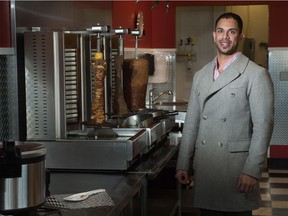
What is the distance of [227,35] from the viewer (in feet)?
9.84

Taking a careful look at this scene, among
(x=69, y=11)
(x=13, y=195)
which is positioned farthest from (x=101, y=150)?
(x=69, y=11)

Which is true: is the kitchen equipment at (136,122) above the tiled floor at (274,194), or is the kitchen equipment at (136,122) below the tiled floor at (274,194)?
above

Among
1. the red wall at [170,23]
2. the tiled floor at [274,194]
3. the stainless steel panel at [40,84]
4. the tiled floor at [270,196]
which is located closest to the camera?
the stainless steel panel at [40,84]

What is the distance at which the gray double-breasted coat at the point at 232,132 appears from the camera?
296 centimetres

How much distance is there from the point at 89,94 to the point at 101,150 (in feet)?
2.31

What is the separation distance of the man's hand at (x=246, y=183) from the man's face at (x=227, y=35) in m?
0.64

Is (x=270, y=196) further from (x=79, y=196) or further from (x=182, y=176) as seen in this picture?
(x=79, y=196)


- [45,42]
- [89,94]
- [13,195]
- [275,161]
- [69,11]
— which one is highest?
[69,11]

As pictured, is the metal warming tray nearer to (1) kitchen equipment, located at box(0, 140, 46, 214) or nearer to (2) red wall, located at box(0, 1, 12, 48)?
(2) red wall, located at box(0, 1, 12, 48)

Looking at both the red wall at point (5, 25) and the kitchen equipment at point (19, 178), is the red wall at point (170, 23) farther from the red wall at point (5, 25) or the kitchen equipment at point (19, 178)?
the kitchen equipment at point (19, 178)

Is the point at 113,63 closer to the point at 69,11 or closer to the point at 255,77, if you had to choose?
the point at 69,11

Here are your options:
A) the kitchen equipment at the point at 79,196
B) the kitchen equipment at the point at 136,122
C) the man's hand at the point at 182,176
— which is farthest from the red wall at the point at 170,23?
the kitchen equipment at the point at 79,196

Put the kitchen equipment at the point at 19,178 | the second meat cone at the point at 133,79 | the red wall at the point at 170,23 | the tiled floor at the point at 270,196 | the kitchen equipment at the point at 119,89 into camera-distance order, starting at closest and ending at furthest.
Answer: the kitchen equipment at the point at 19,178 < the kitchen equipment at the point at 119,89 < the second meat cone at the point at 133,79 < the tiled floor at the point at 270,196 < the red wall at the point at 170,23

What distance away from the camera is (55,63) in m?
3.10
